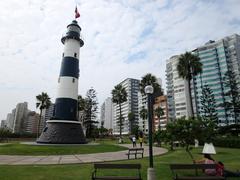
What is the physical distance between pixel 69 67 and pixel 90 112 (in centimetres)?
3912

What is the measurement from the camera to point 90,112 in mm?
68562

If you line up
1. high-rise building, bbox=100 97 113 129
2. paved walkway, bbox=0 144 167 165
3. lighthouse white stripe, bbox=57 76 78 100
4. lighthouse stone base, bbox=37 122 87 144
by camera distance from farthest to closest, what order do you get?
high-rise building, bbox=100 97 113 129 < lighthouse white stripe, bbox=57 76 78 100 < lighthouse stone base, bbox=37 122 87 144 < paved walkway, bbox=0 144 167 165

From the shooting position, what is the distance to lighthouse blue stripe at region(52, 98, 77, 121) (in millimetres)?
29234

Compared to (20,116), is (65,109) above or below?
below

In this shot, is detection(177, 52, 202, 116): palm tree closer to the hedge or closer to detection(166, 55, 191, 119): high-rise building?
the hedge

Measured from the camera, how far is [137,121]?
15188 cm

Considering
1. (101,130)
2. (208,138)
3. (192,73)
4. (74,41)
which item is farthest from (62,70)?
(101,130)

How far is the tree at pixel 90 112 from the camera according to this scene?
65.8 m

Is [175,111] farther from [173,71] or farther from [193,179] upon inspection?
[193,179]

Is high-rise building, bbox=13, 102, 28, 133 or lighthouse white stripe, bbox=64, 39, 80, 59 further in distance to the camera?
high-rise building, bbox=13, 102, 28, 133

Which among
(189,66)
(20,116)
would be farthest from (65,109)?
(20,116)

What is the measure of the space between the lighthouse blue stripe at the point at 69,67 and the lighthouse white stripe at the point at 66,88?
2.51ft

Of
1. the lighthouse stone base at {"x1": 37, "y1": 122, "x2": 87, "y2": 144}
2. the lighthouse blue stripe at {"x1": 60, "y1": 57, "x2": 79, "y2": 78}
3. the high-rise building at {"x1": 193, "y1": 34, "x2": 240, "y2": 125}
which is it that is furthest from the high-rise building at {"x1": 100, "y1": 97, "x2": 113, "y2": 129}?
the lighthouse stone base at {"x1": 37, "y1": 122, "x2": 87, "y2": 144}

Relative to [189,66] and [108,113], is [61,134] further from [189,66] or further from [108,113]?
[108,113]
